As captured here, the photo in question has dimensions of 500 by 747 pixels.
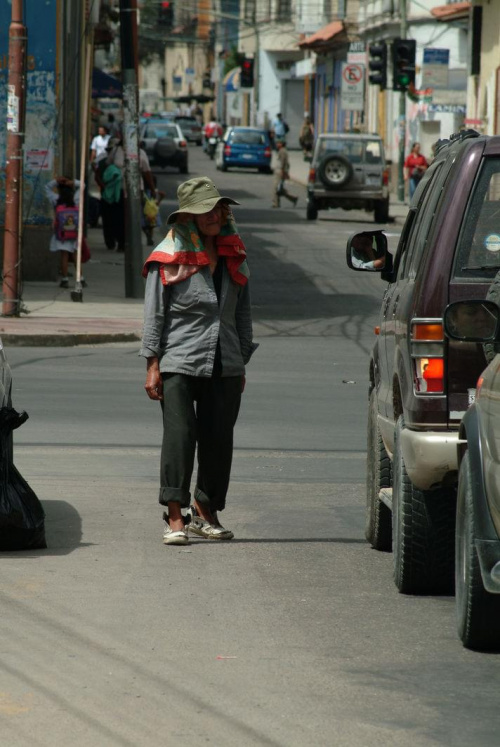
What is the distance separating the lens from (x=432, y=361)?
5965 millimetres

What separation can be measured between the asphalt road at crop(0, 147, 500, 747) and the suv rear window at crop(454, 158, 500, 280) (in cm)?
143

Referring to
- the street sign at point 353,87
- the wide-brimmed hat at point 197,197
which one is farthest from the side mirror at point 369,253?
the street sign at point 353,87

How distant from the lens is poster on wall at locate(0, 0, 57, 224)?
21.2 metres

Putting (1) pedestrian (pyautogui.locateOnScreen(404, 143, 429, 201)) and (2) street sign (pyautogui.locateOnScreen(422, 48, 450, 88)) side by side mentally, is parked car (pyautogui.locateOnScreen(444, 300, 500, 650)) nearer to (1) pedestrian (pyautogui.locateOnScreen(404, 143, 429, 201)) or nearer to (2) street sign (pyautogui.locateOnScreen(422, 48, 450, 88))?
(1) pedestrian (pyautogui.locateOnScreen(404, 143, 429, 201))

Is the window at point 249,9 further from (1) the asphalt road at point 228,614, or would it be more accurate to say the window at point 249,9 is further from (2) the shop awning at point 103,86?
(1) the asphalt road at point 228,614

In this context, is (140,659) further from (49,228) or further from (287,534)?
(49,228)

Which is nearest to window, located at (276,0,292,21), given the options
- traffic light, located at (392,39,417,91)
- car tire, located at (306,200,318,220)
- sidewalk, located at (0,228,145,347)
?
traffic light, located at (392,39,417,91)

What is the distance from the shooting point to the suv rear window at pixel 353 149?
36375mm

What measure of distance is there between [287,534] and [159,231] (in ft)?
81.8

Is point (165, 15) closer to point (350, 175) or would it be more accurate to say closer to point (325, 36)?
point (325, 36)

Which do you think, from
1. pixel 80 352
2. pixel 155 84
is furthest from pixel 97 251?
pixel 155 84

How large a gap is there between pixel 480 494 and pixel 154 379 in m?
2.65

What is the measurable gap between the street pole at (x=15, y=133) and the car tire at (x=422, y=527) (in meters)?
12.3

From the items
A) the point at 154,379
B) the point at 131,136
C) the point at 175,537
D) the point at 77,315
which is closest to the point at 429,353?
the point at 154,379
